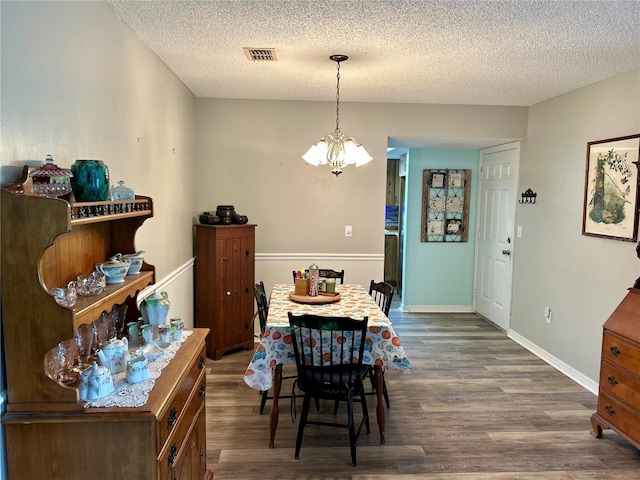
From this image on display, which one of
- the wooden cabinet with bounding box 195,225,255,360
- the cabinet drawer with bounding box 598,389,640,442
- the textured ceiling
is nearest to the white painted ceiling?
the textured ceiling

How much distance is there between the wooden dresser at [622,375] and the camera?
258 cm

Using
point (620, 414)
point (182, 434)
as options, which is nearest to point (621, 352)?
point (620, 414)

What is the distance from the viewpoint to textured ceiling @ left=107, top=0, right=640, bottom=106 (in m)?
2.33

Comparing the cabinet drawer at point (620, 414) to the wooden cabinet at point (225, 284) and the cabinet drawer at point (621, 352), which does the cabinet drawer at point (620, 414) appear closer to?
the cabinet drawer at point (621, 352)

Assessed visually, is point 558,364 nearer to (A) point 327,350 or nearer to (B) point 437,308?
(B) point 437,308

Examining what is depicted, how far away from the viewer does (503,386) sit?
3.62 meters

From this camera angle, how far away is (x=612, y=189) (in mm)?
3436

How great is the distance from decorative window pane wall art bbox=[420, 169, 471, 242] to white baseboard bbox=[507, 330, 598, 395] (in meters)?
1.48

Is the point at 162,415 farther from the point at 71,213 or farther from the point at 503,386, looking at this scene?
the point at 503,386

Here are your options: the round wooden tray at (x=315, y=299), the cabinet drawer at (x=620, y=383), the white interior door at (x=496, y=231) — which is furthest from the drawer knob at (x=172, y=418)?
the white interior door at (x=496, y=231)

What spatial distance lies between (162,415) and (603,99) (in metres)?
3.89

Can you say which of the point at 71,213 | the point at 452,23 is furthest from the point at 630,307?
the point at 71,213

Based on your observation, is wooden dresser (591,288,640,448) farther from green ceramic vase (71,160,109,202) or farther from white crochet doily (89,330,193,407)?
green ceramic vase (71,160,109,202)

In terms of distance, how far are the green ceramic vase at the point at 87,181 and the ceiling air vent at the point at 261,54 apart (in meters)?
1.74
